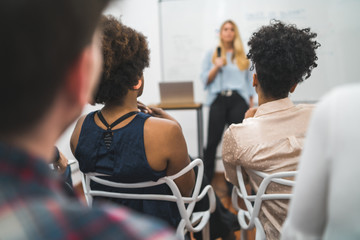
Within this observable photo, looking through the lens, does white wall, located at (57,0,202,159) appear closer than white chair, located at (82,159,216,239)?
No

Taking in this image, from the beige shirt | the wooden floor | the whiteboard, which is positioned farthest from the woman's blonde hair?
the beige shirt

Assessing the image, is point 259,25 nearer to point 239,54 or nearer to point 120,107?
point 239,54

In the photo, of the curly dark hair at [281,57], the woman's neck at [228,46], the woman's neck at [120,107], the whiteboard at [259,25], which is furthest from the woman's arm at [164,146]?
the whiteboard at [259,25]

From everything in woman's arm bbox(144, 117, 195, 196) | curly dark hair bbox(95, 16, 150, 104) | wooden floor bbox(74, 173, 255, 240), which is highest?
curly dark hair bbox(95, 16, 150, 104)

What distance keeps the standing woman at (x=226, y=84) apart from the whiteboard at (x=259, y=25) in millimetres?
429

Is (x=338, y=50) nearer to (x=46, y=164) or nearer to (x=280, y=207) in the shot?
(x=280, y=207)

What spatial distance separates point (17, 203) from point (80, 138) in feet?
2.84

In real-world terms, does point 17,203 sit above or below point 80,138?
above

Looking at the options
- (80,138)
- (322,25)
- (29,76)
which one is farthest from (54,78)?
(322,25)

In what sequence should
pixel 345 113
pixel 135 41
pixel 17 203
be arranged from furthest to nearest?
pixel 135 41, pixel 345 113, pixel 17 203

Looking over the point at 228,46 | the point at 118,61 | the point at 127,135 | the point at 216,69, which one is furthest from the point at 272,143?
the point at 228,46

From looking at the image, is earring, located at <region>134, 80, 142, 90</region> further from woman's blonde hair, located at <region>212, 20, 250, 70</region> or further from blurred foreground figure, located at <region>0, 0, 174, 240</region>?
woman's blonde hair, located at <region>212, 20, 250, 70</region>

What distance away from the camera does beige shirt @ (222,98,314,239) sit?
3.15 ft

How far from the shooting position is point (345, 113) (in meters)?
0.37
